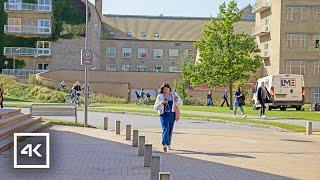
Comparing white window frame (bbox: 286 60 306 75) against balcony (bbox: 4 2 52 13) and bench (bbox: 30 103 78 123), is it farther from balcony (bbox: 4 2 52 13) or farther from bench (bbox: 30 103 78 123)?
bench (bbox: 30 103 78 123)

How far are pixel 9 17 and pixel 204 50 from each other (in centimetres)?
3424

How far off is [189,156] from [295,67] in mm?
53473

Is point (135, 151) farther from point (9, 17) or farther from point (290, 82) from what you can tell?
point (9, 17)

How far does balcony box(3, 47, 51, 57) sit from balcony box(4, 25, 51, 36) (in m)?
1.92

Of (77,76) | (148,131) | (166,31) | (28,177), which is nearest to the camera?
(28,177)

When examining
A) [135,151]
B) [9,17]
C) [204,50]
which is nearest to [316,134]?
[135,151]

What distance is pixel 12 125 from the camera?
1733 cm

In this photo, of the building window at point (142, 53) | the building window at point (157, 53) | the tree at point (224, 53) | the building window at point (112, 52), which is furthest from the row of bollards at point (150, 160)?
the building window at point (157, 53)

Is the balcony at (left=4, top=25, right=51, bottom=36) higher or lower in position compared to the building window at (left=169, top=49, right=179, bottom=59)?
higher

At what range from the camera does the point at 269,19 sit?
→ 69.6 meters

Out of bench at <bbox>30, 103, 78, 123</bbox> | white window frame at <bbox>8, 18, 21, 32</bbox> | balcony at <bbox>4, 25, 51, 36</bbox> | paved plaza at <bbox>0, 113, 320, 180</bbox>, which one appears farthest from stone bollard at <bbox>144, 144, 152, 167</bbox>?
white window frame at <bbox>8, 18, 21, 32</bbox>

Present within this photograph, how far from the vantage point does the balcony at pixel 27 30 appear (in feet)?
234

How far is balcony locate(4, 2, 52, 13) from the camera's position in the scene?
71.5 meters

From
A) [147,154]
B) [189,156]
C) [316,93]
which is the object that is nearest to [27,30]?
[316,93]
